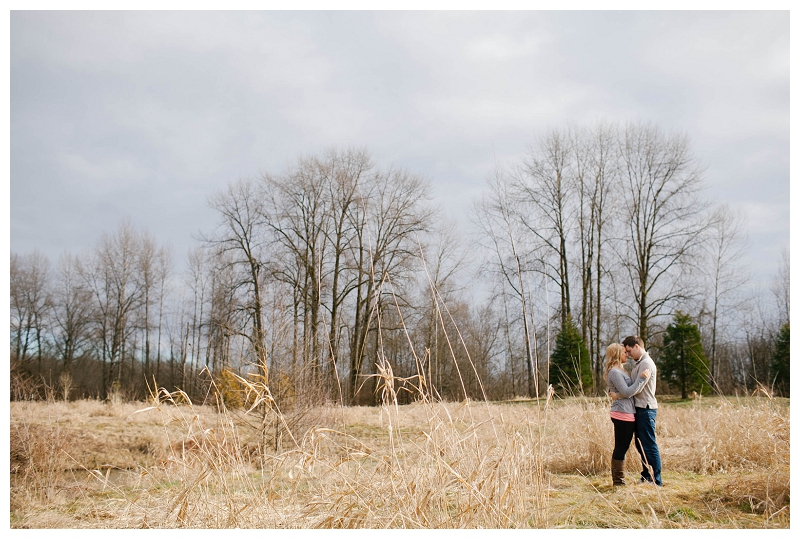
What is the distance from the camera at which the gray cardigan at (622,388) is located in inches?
175

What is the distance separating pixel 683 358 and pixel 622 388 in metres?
15.1

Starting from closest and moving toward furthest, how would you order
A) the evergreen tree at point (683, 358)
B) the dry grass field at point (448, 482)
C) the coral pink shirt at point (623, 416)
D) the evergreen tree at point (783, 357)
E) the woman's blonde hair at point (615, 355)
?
the dry grass field at point (448, 482) < the coral pink shirt at point (623, 416) < the woman's blonde hair at point (615, 355) < the evergreen tree at point (683, 358) < the evergreen tree at point (783, 357)

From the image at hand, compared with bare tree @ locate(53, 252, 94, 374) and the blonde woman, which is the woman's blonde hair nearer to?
the blonde woman

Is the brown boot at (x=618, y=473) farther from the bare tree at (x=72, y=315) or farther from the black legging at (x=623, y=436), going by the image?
the bare tree at (x=72, y=315)

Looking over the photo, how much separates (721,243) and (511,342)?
944 cm

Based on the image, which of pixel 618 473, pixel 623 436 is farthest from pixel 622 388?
pixel 618 473

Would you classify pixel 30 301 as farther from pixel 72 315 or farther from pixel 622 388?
pixel 622 388

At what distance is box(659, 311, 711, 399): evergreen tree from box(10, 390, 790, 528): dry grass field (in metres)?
12.0

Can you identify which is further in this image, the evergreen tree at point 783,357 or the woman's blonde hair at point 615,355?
the evergreen tree at point 783,357

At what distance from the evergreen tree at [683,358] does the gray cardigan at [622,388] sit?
14.2 m

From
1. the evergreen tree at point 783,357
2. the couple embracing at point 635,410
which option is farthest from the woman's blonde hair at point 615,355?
the evergreen tree at point 783,357

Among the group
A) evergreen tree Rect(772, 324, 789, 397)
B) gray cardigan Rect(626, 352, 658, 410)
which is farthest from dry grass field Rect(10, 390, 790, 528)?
evergreen tree Rect(772, 324, 789, 397)
